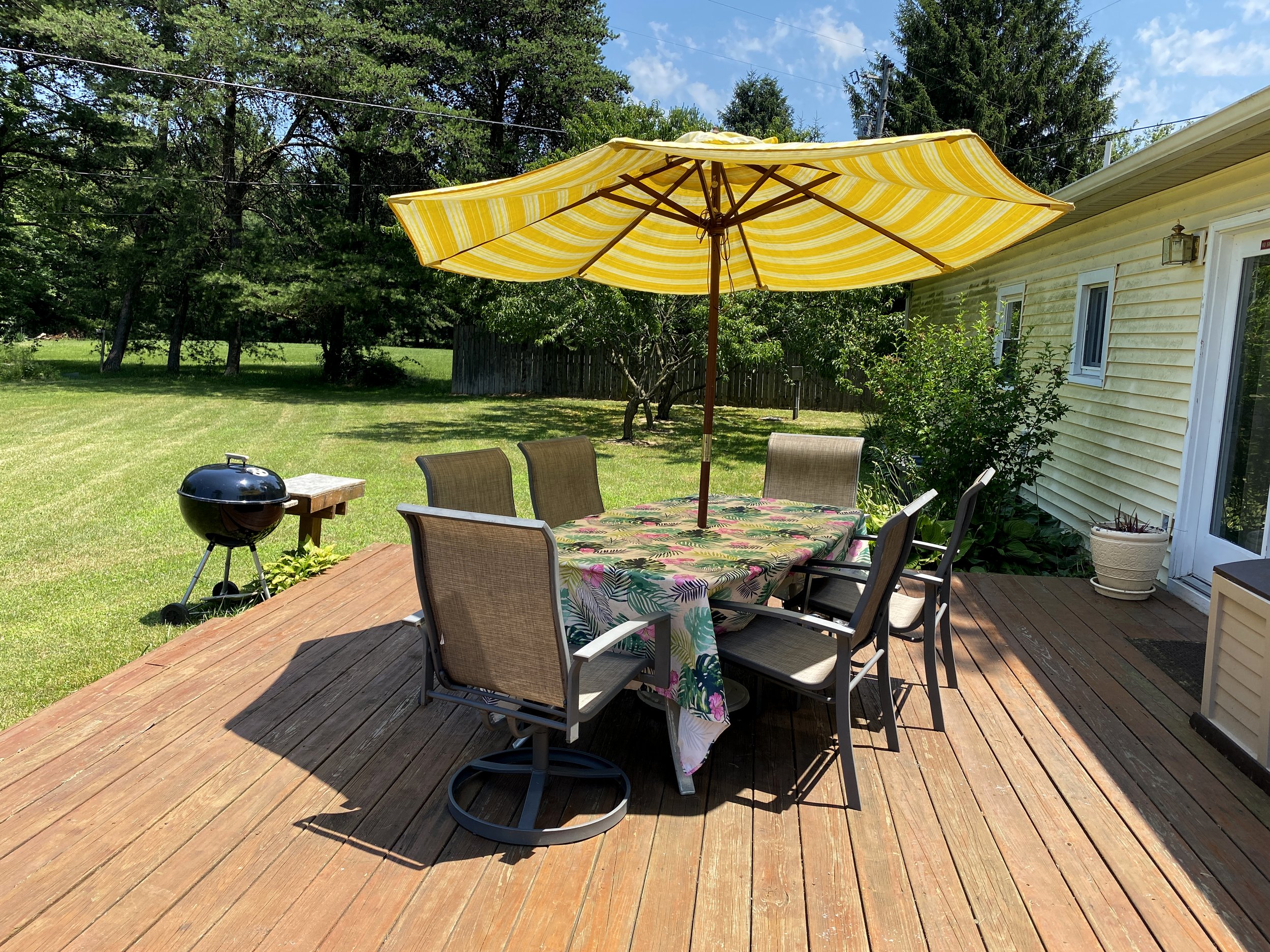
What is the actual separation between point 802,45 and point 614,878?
35.3 meters

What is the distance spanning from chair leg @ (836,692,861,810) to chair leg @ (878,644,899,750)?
0.32 meters

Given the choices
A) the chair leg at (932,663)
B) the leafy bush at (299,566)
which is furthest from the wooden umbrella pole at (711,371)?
the leafy bush at (299,566)

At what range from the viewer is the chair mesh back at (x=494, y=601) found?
7.22 feet

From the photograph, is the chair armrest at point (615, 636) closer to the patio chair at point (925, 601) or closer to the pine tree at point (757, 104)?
the patio chair at point (925, 601)

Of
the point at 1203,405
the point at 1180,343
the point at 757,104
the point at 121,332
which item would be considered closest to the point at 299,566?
the point at 1203,405

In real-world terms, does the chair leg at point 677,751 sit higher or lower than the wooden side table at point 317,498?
lower

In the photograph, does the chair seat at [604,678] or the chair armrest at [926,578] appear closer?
the chair seat at [604,678]

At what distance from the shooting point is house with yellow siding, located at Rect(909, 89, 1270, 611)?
182 inches

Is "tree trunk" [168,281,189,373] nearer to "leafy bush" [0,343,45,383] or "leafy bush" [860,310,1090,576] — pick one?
"leafy bush" [0,343,45,383]

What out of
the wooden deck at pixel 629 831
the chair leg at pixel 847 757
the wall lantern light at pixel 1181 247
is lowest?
the wooden deck at pixel 629 831

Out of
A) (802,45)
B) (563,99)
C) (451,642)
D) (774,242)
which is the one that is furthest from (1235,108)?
(802,45)

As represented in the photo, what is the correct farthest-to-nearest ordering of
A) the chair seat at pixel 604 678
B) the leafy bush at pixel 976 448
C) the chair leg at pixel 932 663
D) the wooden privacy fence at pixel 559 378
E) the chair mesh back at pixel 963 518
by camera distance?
the wooden privacy fence at pixel 559 378
the leafy bush at pixel 976 448
the chair leg at pixel 932 663
the chair mesh back at pixel 963 518
the chair seat at pixel 604 678

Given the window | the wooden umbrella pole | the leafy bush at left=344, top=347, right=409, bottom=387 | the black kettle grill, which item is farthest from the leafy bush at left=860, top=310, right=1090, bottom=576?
the leafy bush at left=344, top=347, right=409, bottom=387

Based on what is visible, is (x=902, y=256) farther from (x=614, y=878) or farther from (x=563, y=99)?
(x=563, y=99)
